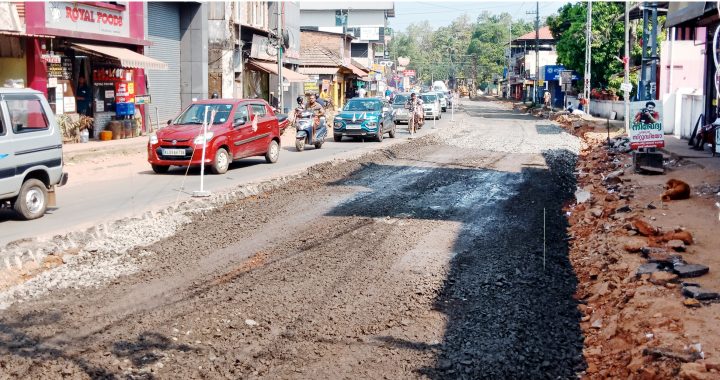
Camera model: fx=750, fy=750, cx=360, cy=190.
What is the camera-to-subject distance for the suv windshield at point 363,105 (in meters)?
28.2

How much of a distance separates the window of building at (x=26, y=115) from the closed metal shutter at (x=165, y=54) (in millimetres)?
18188

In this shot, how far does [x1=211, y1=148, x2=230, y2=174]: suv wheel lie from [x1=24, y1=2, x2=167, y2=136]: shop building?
23.6 feet

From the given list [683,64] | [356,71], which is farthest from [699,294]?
[356,71]

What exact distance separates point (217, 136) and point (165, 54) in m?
15.6

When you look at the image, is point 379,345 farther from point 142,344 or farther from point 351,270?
point 351,270

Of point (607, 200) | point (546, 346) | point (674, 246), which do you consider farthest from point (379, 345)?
point (607, 200)

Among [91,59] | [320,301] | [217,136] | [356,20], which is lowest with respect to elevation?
[320,301]

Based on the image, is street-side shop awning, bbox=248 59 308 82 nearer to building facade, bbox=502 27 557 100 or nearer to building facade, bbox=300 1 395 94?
building facade, bbox=300 1 395 94

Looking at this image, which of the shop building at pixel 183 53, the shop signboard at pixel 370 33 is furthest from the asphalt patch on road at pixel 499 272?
the shop signboard at pixel 370 33

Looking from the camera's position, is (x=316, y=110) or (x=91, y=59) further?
(x=91, y=59)

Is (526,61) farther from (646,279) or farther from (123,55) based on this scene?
(646,279)

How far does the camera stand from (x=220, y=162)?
57.5 ft

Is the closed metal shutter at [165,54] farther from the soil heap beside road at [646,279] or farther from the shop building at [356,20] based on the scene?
the shop building at [356,20]

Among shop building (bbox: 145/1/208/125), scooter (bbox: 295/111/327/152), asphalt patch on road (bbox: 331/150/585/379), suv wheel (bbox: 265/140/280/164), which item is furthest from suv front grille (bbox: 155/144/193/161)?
shop building (bbox: 145/1/208/125)
